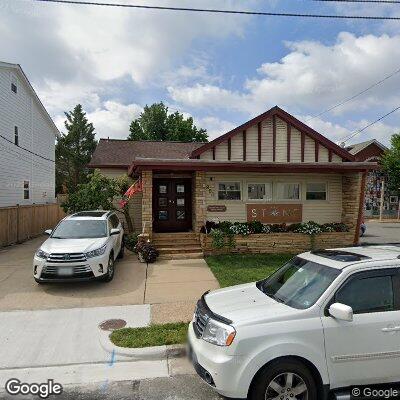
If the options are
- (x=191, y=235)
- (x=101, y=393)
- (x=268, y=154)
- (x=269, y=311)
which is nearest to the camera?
(x=269, y=311)

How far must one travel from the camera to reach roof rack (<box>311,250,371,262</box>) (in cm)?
419

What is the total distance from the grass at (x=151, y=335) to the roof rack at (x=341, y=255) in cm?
232

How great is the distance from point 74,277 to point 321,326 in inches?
240

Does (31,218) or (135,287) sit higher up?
(31,218)

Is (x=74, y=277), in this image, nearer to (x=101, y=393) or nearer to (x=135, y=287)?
(x=135, y=287)

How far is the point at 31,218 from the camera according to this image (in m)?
18.1

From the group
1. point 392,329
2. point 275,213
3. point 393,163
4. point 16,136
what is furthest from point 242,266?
point 393,163

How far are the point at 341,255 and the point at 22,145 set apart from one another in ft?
65.7

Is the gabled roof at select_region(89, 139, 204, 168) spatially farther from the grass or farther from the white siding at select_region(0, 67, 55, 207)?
the grass

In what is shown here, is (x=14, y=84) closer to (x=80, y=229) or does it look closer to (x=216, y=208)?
(x=216, y=208)

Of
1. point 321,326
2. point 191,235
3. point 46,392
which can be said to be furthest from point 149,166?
point 321,326

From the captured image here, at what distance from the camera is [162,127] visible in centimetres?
4916

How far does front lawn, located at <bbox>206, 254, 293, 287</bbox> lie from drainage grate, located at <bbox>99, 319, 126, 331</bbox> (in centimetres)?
295

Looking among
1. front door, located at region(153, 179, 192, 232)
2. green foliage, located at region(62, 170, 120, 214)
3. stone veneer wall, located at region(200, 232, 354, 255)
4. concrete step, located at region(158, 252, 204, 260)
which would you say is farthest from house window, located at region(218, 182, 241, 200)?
green foliage, located at region(62, 170, 120, 214)
